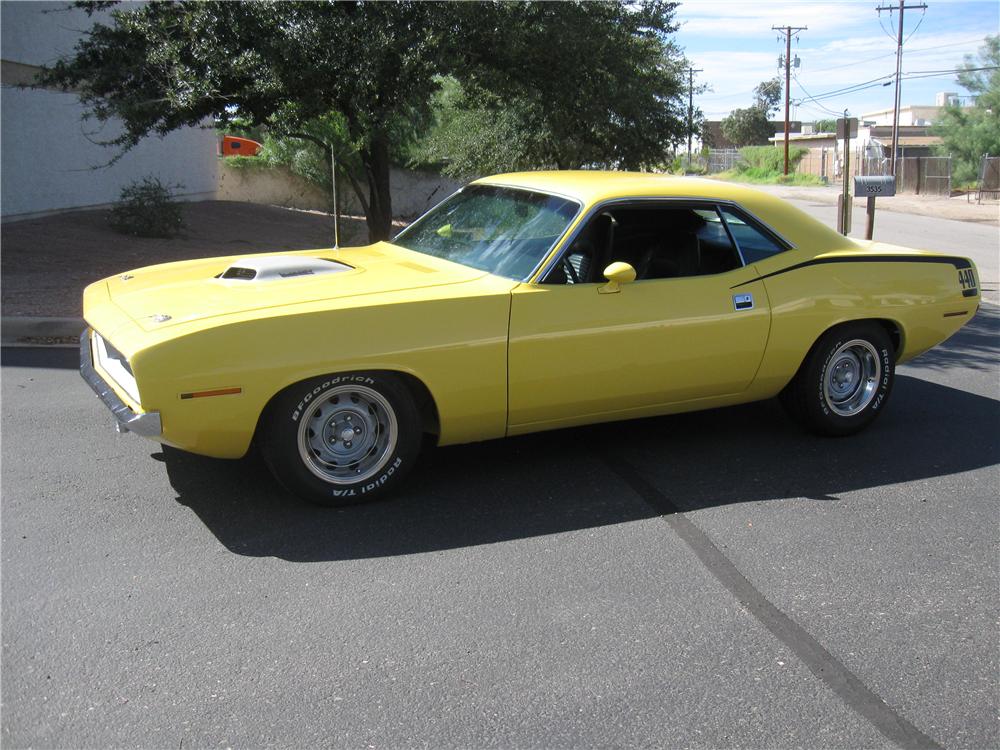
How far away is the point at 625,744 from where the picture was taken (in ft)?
9.62

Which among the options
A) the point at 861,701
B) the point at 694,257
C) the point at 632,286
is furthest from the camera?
the point at 694,257

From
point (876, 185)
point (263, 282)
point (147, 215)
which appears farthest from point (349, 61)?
point (147, 215)

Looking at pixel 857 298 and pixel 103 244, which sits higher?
pixel 103 244

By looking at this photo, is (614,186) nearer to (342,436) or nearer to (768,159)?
(342,436)

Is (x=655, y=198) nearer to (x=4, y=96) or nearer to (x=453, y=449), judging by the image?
(x=453, y=449)

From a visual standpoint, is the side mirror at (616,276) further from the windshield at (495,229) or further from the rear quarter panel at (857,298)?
the rear quarter panel at (857,298)

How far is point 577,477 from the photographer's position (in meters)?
5.21

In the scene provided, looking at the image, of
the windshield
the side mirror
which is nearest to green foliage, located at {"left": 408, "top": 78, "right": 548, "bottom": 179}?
the windshield

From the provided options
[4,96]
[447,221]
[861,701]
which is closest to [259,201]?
[4,96]

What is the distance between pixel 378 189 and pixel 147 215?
479 cm

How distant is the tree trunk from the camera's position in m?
12.1

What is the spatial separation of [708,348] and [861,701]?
8.05 feet

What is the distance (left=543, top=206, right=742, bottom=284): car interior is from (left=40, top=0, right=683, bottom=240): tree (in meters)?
4.62

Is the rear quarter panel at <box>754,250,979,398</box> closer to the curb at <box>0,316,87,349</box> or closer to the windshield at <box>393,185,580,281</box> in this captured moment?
the windshield at <box>393,185,580,281</box>
